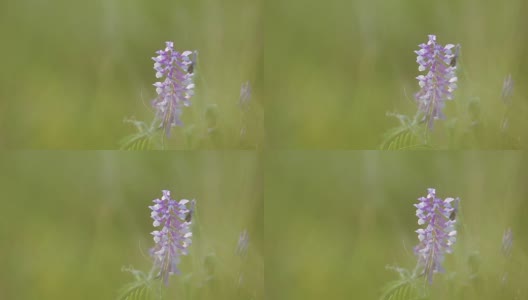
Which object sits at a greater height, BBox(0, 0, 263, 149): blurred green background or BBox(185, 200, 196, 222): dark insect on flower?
BBox(0, 0, 263, 149): blurred green background

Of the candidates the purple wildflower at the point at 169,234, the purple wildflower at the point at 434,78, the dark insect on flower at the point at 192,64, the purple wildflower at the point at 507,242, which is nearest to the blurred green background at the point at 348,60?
the purple wildflower at the point at 434,78

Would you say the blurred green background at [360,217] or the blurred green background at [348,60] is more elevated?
the blurred green background at [348,60]

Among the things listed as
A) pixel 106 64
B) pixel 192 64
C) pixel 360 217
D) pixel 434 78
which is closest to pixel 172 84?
pixel 192 64

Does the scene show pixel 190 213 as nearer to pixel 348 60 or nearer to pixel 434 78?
pixel 348 60

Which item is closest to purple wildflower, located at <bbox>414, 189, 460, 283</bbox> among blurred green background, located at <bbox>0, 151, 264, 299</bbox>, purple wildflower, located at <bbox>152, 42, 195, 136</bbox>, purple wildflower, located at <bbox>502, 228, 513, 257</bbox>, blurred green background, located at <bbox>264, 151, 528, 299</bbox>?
blurred green background, located at <bbox>264, 151, 528, 299</bbox>

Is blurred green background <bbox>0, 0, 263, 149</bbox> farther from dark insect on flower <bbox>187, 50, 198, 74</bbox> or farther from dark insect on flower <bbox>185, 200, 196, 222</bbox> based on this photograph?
dark insect on flower <bbox>185, 200, 196, 222</bbox>

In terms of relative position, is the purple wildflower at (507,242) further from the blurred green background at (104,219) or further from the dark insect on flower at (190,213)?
the dark insect on flower at (190,213)
